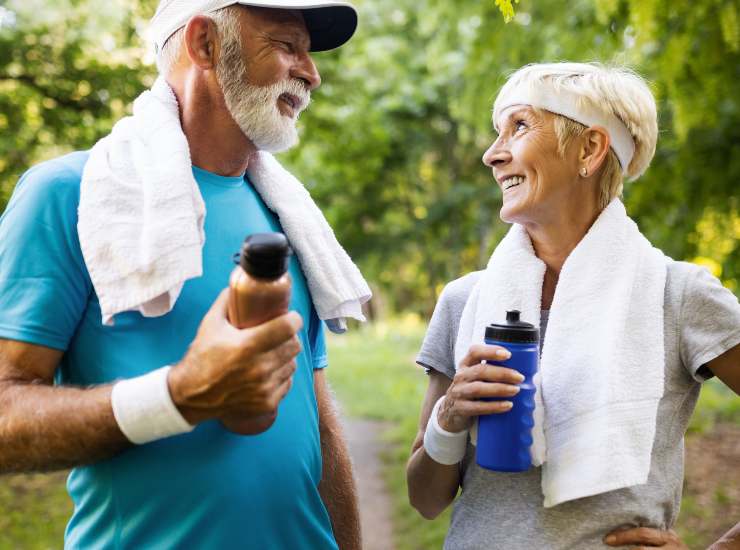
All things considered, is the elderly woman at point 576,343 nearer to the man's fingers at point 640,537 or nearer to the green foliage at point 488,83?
the man's fingers at point 640,537

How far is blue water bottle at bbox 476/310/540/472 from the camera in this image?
5.64ft

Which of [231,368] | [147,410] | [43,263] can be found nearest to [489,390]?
[231,368]

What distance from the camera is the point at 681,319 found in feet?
6.35

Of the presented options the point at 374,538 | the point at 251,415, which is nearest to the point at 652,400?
the point at 251,415

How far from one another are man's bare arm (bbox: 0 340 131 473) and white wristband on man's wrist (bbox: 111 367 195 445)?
0.11ft

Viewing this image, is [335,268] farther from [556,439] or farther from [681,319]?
[681,319]

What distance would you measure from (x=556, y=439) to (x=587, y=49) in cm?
280

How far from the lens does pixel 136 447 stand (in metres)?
1.65

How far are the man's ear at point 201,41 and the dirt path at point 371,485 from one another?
97.7 inches

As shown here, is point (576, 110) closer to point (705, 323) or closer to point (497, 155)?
point (497, 155)

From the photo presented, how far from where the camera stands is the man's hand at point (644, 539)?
1.81 meters

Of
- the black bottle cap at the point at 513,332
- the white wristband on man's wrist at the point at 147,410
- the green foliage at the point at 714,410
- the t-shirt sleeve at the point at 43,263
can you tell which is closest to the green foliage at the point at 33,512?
the t-shirt sleeve at the point at 43,263

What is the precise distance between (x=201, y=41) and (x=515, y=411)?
125cm

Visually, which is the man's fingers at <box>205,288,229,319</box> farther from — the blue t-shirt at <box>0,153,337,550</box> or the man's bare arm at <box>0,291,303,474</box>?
the blue t-shirt at <box>0,153,337,550</box>
